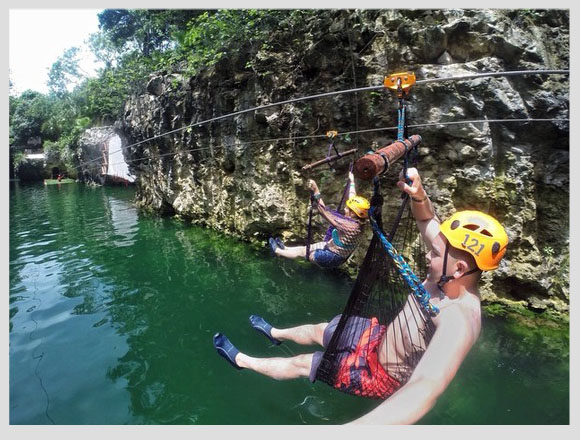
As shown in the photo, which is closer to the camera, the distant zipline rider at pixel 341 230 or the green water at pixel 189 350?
the green water at pixel 189 350

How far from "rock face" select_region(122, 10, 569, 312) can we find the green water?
1126 mm

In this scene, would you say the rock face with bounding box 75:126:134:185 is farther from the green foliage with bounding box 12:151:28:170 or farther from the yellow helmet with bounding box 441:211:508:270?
the yellow helmet with bounding box 441:211:508:270

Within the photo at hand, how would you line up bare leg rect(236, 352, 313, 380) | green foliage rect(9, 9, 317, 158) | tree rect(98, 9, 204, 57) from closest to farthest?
bare leg rect(236, 352, 313, 380)
green foliage rect(9, 9, 317, 158)
tree rect(98, 9, 204, 57)

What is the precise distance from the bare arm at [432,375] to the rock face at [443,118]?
3704 mm

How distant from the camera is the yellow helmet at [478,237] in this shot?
1.95 metres

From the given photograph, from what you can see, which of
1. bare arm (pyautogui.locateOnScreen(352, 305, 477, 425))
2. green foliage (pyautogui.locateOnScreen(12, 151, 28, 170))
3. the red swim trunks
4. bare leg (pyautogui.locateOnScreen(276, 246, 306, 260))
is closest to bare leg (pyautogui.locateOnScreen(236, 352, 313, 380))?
the red swim trunks

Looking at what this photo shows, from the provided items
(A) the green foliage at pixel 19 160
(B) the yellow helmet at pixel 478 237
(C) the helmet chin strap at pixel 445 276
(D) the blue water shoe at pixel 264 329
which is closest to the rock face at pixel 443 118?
(D) the blue water shoe at pixel 264 329

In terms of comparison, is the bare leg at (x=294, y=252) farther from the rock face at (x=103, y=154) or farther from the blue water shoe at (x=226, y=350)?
the rock face at (x=103, y=154)

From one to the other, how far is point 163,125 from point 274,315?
8.64 meters

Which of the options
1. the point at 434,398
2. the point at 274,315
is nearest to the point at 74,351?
the point at 274,315

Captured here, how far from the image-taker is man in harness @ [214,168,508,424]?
1.47 metres

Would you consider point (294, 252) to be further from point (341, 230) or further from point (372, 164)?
point (372, 164)

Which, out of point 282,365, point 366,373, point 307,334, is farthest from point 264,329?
point 366,373

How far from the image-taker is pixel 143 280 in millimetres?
6234
